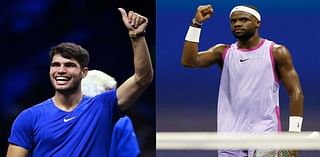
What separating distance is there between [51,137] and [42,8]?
A: 1159 millimetres

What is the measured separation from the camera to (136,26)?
7.48 ft

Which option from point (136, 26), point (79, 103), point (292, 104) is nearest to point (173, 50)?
point (292, 104)

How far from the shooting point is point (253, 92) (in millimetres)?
3225

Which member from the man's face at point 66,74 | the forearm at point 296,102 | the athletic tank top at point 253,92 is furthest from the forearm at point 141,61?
the forearm at point 296,102

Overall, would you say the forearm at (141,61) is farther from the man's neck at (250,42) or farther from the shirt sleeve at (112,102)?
the man's neck at (250,42)

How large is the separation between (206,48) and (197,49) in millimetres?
60

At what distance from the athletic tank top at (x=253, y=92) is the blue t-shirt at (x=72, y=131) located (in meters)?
0.86

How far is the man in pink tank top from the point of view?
3.21 meters

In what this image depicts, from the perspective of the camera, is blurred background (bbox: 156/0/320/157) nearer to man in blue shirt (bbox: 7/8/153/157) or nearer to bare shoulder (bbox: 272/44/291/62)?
bare shoulder (bbox: 272/44/291/62)

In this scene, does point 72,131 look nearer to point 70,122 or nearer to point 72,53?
point 70,122

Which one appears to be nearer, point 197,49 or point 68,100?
point 68,100

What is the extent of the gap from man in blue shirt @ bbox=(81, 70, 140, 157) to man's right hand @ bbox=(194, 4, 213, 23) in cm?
47

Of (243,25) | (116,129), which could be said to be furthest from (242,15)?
(116,129)

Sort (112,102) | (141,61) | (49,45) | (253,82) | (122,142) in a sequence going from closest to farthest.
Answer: (141,61) → (112,102) → (122,142) → (253,82) → (49,45)
